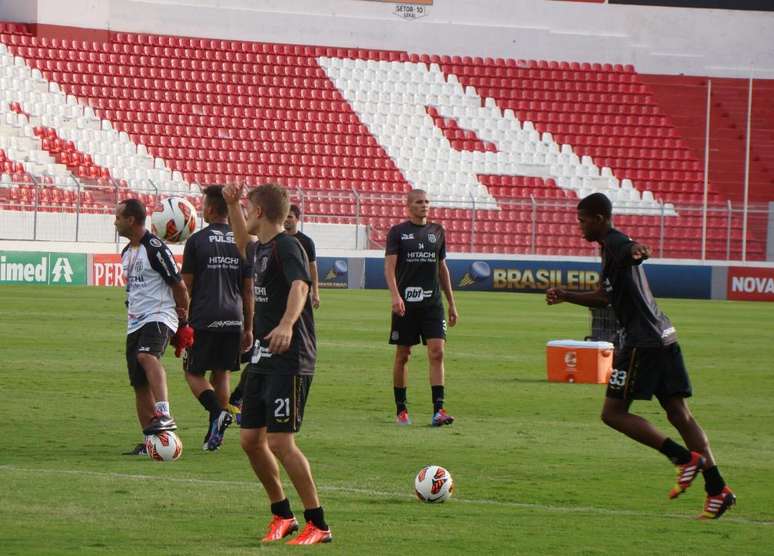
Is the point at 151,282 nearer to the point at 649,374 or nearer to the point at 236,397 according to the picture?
the point at 236,397

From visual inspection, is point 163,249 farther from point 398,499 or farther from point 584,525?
point 584,525

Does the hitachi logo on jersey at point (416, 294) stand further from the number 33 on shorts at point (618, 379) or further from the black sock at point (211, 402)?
the number 33 on shorts at point (618, 379)

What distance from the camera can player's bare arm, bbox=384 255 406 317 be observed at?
13180 millimetres

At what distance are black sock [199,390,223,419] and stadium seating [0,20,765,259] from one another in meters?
25.4

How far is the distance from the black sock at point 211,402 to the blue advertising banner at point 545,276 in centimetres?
2755

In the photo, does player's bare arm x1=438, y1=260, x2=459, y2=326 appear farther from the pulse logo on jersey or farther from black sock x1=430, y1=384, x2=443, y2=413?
the pulse logo on jersey

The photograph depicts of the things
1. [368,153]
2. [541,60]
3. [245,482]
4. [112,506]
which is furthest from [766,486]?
[541,60]

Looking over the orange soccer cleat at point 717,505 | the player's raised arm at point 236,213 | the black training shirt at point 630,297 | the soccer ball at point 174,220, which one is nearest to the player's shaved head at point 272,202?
the player's raised arm at point 236,213

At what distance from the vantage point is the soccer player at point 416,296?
43.7 ft

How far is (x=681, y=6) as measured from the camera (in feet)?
178

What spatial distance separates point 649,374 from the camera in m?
9.23

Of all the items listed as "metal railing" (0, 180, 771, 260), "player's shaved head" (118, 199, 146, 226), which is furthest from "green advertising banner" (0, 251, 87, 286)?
"player's shaved head" (118, 199, 146, 226)

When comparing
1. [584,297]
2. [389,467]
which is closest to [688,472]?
[584,297]

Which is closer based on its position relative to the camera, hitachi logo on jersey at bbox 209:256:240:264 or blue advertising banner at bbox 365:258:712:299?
hitachi logo on jersey at bbox 209:256:240:264
